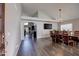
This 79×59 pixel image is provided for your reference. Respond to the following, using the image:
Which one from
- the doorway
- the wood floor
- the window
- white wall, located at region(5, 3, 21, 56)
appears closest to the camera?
white wall, located at region(5, 3, 21, 56)

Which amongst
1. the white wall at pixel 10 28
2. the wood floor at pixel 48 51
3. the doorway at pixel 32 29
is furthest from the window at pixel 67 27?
the white wall at pixel 10 28

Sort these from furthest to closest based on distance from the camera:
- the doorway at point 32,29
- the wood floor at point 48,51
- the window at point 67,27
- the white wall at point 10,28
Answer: the doorway at point 32,29 < the window at point 67,27 < the wood floor at point 48,51 < the white wall at point 10,28

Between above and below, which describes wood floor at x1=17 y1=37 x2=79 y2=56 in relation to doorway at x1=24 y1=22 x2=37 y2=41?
below

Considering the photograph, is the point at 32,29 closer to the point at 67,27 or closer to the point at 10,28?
the point at 67,27

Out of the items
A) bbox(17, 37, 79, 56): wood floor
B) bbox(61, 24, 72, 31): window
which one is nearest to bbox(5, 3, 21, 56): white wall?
bbox(17, 37, 79, 56): wood floor

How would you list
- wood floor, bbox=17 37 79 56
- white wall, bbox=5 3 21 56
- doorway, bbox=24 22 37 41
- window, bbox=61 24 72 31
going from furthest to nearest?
doorway, bbox=24 22 37 41
window, bbox=61 24 72 31
wood floor, bbox=17 37 79 56
white wall, bbox=5 3 21 56

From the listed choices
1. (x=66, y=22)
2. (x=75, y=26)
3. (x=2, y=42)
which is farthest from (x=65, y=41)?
(x=2, y=42)

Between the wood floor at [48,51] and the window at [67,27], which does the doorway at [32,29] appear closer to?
the window at [67,27]

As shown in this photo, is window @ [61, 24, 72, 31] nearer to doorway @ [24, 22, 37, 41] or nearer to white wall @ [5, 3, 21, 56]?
doorway @ [24, 22, 37, 41]

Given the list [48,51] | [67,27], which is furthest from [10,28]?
[67,27]

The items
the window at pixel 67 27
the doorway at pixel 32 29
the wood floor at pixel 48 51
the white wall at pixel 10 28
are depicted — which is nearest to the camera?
the white wall at pixel 10 28

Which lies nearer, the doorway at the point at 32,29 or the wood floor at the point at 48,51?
the wood floor at the point at 48,51

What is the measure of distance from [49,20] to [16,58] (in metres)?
10.2

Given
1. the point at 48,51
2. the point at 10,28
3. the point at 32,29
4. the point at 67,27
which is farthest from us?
the point at 32,29
